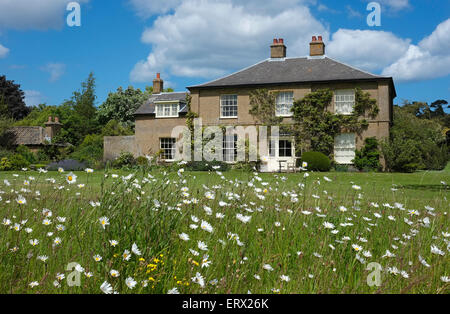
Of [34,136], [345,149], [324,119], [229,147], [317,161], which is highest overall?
[324,119]

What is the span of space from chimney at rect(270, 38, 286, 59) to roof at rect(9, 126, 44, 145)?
70.5 ft

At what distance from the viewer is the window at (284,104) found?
26375mm

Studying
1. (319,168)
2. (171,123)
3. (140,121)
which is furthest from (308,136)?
(140,121)

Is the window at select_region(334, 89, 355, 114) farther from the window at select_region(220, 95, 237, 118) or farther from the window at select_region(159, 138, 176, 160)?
the window at select_region(159, 138, 176, 160)

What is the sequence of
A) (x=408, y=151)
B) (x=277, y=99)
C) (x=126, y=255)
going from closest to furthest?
(x=126, y=255), (x=408, y=151), (x=277, y=99)

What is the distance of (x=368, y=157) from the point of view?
24.1 meters

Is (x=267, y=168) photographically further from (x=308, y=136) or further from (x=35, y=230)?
(x=35, y=230)

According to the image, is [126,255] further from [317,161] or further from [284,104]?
[284,104]

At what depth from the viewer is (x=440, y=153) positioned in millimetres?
29406

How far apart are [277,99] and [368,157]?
22.0ft

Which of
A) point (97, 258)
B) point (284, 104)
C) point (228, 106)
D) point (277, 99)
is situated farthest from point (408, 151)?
point (97, 258)

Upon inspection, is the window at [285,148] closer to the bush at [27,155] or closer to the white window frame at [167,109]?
the white window frame at [167,109]

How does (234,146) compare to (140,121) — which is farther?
(140,121)

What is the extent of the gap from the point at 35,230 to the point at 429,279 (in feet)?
12.5
